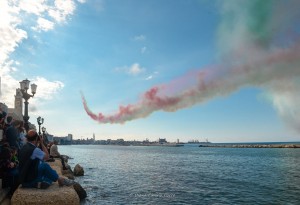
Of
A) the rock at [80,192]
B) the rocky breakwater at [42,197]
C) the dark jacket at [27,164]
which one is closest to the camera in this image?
the rocky breakwater at [42,197]

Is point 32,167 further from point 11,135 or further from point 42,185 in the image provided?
point 11,135

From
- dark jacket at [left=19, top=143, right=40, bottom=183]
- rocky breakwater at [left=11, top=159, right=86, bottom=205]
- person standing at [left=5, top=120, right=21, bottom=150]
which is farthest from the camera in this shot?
person standing at [left=5, top=120, right=21, bottom=150]

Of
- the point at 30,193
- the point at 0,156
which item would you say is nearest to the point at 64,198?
the point at 30,193

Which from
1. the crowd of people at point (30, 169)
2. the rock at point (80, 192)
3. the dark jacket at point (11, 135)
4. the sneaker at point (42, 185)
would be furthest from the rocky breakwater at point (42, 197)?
the rock at point (80, 192)

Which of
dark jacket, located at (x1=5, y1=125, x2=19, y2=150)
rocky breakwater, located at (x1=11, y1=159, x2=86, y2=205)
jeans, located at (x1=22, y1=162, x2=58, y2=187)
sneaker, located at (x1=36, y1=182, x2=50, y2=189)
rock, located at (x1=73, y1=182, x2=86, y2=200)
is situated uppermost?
dark jacket, located at (x1=5, y1=125, x2=19, y2=150)

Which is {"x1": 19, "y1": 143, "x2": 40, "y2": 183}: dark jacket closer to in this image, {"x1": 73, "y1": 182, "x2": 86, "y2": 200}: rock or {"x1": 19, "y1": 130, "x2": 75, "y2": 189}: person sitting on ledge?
{"x1": 19, "y1": 130, "x2": 75, "y2": 189}: person sitting on ledge

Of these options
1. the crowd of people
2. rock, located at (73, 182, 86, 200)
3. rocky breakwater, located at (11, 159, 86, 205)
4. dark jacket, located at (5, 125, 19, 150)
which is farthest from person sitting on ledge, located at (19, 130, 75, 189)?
rock, located at (73, 182, 86, 200)

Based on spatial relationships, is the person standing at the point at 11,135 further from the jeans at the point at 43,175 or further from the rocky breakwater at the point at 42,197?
the rocky breakwater at the point at 42,197

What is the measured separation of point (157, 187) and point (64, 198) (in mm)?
19500

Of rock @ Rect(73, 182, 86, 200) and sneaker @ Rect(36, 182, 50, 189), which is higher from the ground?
sneaker @ Rect(36, 182, 50, 189)

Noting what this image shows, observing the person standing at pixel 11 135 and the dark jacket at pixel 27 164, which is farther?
the person standing at pixel 11 135

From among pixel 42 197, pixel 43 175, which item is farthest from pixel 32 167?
pixel 42 197

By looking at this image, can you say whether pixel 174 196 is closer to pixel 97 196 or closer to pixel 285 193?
pixel 97 196

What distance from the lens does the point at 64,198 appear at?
7199 millimetres
